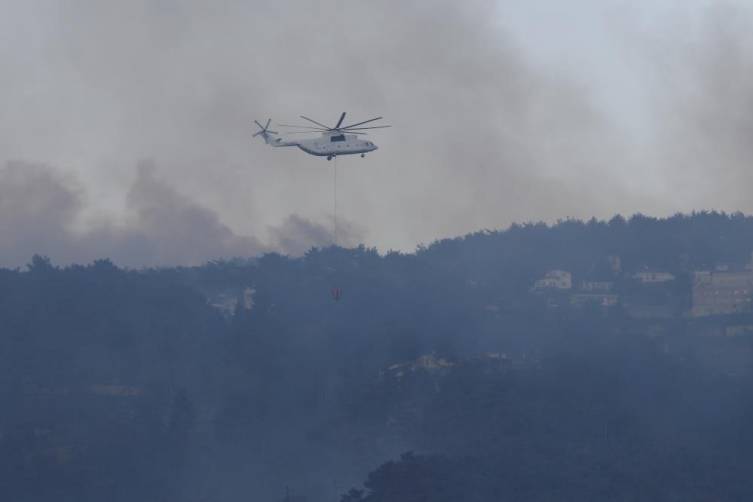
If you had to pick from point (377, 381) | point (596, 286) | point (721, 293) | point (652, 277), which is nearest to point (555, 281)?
point (596, 286)

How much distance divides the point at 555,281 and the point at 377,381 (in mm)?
42640

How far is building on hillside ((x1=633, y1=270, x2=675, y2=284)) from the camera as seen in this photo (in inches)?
6780

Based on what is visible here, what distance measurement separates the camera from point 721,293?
16250 cm

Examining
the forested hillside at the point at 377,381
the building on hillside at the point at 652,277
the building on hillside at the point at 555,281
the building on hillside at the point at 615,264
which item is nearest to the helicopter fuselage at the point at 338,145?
the forested hillside at the point at 377,381

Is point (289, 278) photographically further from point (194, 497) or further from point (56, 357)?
point (194, 497)

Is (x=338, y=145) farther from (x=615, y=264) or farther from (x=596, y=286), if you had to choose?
(x=615, y=264)

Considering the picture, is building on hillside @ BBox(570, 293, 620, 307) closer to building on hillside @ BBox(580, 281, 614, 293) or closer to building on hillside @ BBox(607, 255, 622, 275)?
building on hillside @ BBox(580, 281, 614, 293)

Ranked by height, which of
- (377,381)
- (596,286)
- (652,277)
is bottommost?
(377,381)

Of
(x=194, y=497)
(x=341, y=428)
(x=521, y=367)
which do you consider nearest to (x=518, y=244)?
(x=521, y=367)

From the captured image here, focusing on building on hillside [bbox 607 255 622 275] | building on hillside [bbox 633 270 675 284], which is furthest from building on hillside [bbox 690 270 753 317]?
building on hillside [bbox 607 255 622 275]

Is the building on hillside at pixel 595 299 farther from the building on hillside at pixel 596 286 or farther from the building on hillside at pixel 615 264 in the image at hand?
the building on hillside at pixel 615 264

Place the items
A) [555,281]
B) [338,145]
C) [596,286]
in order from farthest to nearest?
[555,281] < [596,286] < [338,145]

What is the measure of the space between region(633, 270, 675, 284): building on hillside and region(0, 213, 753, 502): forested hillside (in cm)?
43

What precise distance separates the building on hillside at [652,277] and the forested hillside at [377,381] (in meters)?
0.43
